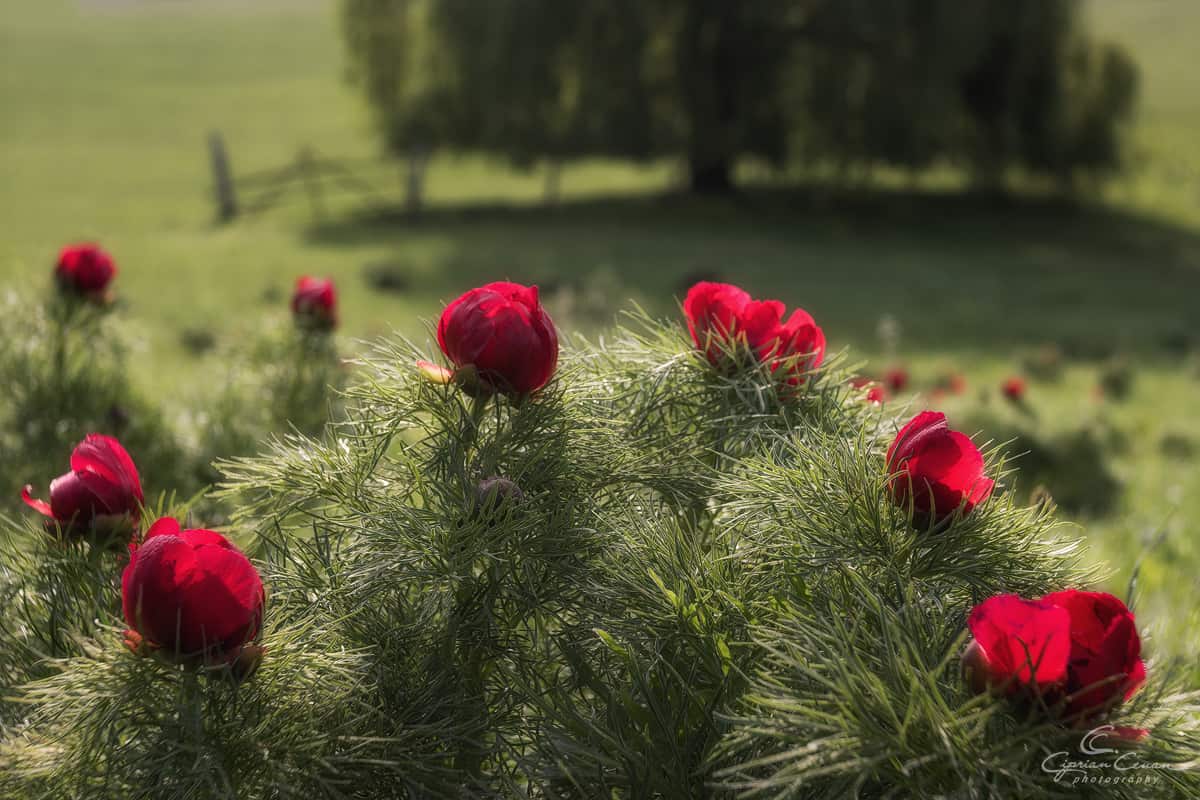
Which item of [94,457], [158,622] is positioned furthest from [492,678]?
[94,457]

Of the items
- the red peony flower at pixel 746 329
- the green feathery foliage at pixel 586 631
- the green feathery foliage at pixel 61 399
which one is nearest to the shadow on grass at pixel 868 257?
the green feathery foliage at pixel 61 399

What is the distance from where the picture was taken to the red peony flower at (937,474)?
1254 mm

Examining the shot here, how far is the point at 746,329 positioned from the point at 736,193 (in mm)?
18708

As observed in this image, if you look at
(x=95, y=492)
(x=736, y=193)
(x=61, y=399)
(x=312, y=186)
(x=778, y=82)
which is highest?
(x=95, y=492)

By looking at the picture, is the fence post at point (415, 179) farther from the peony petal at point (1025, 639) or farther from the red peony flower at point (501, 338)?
the peony petal at point (1025, 639)

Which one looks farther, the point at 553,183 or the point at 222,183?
the point at 553,183

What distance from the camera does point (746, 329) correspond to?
5.39 feet

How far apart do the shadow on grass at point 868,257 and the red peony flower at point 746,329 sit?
919 cm

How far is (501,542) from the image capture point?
132 centimetres

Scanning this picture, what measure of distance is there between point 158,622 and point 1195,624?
2342 millimetres

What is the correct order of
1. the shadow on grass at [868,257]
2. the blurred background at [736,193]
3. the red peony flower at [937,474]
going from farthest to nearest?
the shadow on grass at [868,257] < the blurred background at [736,193] < the red peony flower at [937,474]

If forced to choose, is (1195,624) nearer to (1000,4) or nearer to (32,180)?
(1000,4)

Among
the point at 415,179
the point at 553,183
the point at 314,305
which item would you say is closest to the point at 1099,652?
the point at 314,305

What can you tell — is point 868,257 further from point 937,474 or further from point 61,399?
point 937,474
